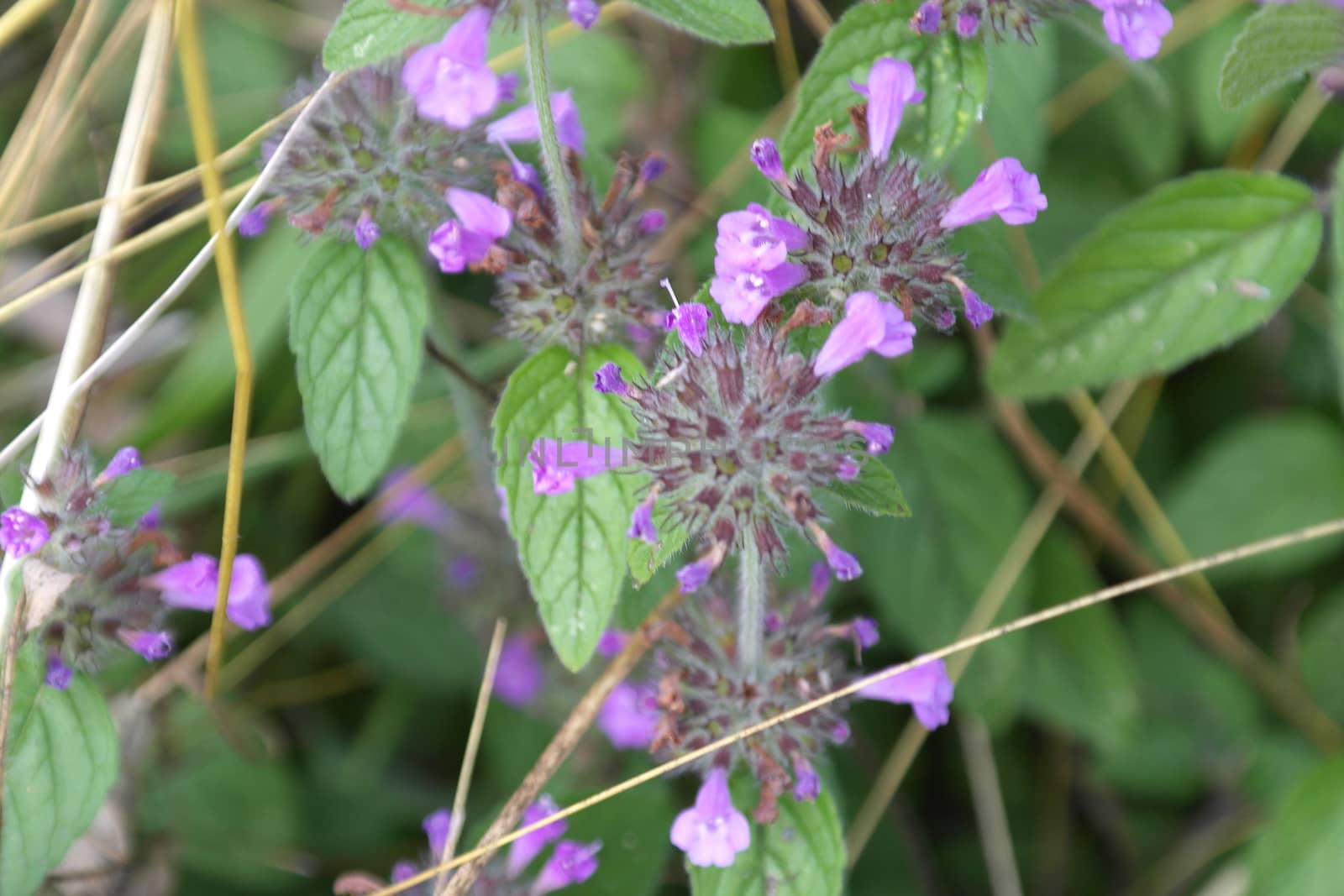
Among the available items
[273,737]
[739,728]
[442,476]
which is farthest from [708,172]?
[273,737]

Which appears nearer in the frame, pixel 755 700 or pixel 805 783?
pixel 805 783

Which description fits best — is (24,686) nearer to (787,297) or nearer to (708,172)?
(787,297)

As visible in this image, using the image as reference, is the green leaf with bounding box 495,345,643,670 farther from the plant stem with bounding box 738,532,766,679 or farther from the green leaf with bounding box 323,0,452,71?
the green leaf with bounding box 323,0,452,71

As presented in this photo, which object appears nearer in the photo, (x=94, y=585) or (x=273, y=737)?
(x=94, y=585)

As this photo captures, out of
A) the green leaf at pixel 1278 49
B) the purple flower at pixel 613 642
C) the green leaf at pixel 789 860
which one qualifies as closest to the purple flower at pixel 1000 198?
the green leaf at pixel 1278 49

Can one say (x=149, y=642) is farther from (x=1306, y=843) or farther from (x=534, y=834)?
(x=1306, y=843)

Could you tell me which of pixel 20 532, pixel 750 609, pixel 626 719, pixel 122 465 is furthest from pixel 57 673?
pixel 750 609

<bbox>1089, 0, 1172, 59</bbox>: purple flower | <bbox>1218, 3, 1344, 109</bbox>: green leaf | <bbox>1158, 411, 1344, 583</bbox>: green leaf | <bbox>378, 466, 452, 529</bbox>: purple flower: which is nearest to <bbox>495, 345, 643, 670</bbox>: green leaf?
<bbox>1089, 0, 1172, 59</bbox>: purple flower
